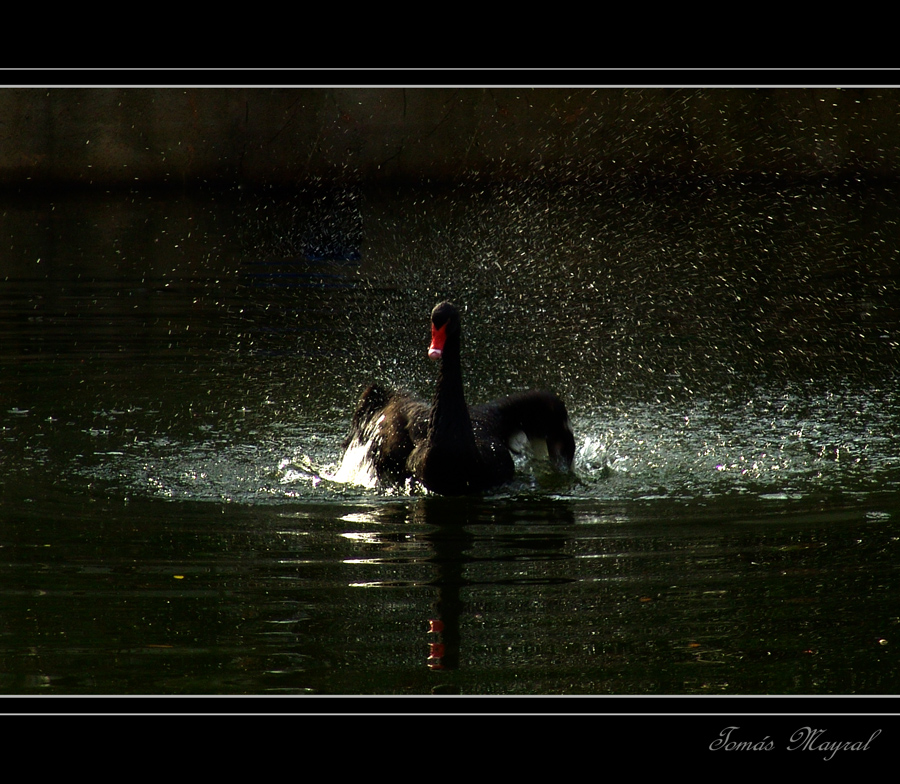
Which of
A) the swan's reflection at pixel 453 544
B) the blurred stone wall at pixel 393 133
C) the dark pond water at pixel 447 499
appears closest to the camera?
the dark pond water at pixel 447 499

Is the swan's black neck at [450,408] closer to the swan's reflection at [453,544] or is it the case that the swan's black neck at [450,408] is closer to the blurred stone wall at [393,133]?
the swan's reflection at [453,544]

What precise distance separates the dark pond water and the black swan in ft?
0.61

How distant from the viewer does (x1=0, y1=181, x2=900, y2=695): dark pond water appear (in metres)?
3.99

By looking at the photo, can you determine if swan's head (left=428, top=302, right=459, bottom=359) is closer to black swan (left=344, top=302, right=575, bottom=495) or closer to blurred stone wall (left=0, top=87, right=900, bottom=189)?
black swan (left=344, top=302, right=575, bottom=495)

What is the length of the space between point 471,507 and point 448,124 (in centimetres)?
1218

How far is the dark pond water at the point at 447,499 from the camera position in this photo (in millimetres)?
3994

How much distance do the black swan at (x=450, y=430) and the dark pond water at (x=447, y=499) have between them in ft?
0.61

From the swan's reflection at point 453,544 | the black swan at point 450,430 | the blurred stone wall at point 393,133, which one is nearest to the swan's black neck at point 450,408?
the black swan at point 450,430

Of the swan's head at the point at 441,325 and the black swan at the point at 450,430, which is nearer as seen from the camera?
the black swan at the point at 450,430

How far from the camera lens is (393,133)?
1697 cm

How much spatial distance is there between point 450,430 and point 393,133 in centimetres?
1189

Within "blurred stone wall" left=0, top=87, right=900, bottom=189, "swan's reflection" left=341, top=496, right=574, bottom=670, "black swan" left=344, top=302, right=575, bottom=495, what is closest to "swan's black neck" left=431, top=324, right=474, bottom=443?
"black swan" left=344, top=302, right=575, bottom=495

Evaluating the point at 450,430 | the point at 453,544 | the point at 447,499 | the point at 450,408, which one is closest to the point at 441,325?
the point at 450,408

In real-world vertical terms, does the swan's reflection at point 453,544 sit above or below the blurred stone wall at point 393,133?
below
